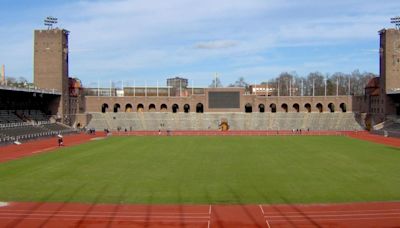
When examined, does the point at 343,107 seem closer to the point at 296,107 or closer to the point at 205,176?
the point at 296,107

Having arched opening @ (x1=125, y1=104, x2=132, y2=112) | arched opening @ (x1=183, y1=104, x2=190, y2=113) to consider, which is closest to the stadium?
arched opening @ (x1=125, y1=104, x2=132, y2=112)

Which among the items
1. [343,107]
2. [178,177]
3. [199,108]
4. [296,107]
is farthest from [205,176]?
[343,107]

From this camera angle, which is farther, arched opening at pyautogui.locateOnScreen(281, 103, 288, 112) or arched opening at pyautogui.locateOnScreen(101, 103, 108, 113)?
arched opening at pyautogui.locateOnScreen(281, 103, 288, 112)

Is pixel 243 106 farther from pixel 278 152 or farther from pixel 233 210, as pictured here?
pixel 233 210

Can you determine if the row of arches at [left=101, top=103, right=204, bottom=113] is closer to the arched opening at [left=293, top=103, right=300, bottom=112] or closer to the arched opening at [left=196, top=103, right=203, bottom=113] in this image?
the arched opening at [left=196, top=103, right=203, bottom=113]

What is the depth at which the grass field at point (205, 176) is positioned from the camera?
80.7ft

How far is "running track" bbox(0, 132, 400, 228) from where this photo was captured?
62.7 ft

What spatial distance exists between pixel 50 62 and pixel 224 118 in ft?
116

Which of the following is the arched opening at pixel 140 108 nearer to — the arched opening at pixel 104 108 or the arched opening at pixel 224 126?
the arched opening at pixel 104 108

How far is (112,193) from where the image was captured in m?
25.6

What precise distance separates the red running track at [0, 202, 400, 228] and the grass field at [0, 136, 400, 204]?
142 centimetres

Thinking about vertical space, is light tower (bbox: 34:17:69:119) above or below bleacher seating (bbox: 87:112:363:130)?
above

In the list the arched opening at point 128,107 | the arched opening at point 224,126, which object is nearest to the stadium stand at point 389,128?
the arched opening at point 224,126

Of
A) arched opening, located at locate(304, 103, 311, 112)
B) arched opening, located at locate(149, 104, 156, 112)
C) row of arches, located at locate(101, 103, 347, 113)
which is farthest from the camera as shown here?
arched opening, located at locate(149, 104, 156, 112)
